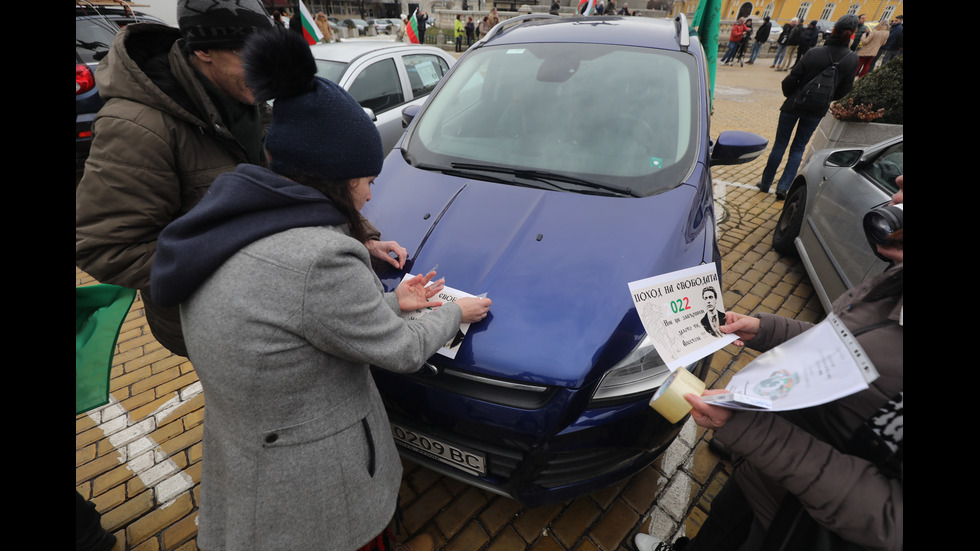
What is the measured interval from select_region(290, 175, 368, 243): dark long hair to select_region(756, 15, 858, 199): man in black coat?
550 centimetres

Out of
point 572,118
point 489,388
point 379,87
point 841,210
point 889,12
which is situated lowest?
point 889,12

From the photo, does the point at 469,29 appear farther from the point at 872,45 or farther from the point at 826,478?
the point at 826,478

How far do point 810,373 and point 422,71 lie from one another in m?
5.69

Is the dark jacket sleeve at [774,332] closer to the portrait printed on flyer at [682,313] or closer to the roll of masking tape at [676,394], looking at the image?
the portrait printed on flyer at [682,313]

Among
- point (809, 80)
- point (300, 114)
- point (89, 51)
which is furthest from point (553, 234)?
point (89, 51)

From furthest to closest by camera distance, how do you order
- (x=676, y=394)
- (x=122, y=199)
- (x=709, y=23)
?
1. (x=709, y=23)
2. (x=122, y=199)
3. (x=676, y=394)

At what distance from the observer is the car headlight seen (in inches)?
60.4

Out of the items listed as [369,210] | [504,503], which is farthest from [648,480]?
[369,210]

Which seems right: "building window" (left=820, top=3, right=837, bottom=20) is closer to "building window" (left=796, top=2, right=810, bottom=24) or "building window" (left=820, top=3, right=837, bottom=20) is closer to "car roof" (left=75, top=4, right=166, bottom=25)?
"building window" (left=796, top=2, right=810, bottom=24)

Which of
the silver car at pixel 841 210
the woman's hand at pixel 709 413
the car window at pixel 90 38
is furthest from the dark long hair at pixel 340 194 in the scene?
the car window at pixel 90 38

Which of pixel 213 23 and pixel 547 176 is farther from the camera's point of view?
pixel 547 176

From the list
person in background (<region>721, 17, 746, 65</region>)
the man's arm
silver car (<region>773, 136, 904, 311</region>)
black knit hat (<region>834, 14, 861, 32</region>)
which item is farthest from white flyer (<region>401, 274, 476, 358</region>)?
person in background (<region>721, 17, 746, 65</region>)

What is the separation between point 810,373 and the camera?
3.15 ft
